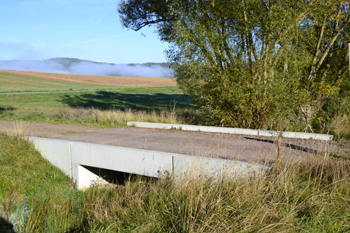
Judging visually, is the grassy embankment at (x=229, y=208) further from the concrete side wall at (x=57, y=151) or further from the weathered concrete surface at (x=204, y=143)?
the concrete side wall at (x=57, y=151)

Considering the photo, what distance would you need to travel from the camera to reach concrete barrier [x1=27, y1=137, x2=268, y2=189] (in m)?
5.19

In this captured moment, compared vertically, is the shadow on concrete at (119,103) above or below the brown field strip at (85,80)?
below

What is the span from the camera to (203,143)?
791cm

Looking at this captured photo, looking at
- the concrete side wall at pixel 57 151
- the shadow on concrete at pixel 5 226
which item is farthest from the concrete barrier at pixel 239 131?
the shadow on concrete at pixel 5 226

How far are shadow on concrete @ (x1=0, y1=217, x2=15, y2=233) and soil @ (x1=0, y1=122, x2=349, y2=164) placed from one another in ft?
10.2

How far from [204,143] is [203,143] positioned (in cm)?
3

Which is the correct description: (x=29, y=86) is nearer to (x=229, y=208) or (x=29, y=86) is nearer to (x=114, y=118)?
(x=114, y=118)

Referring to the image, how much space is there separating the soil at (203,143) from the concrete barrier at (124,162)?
0.55 m

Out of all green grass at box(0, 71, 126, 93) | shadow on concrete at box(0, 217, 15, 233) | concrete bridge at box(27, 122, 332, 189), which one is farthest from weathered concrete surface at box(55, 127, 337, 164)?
green grass at box(0, 71, 126, 93)

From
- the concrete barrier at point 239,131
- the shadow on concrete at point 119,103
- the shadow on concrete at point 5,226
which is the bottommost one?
the shadow on concrete at point 119,103

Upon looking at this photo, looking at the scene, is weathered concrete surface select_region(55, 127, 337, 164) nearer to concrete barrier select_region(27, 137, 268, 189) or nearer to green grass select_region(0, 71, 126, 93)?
concrete barrier select_region(27, 137, 268, 189)

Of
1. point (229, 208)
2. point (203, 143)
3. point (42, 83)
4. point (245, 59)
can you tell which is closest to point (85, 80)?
point (42, 83)

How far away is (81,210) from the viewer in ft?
17.6

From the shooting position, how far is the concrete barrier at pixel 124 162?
519 cm
